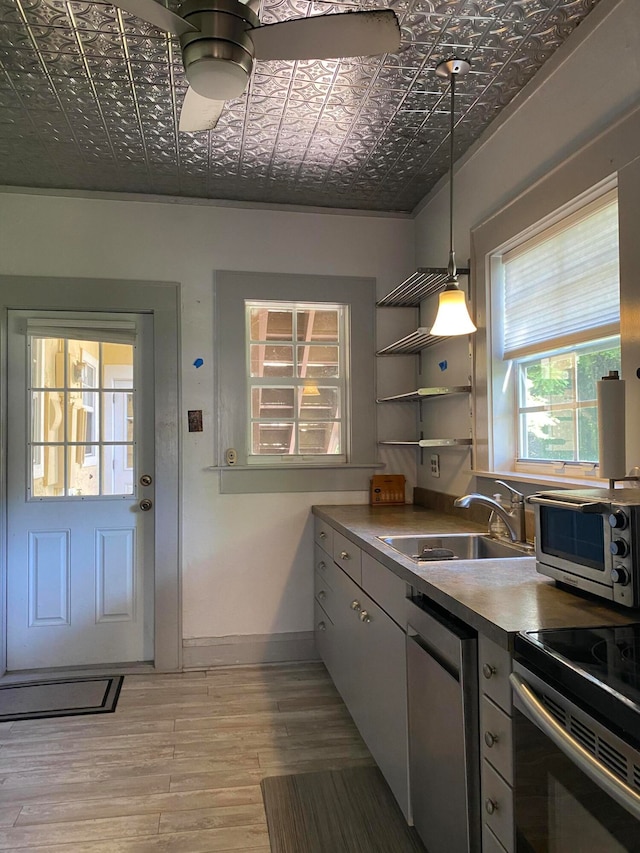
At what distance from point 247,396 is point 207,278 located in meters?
0.69

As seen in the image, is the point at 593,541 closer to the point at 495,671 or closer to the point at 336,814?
the point at 495,671

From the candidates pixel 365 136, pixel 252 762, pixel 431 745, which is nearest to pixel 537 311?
pixel 365 136

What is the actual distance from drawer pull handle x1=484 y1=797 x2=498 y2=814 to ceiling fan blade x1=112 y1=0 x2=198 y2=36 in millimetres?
1978

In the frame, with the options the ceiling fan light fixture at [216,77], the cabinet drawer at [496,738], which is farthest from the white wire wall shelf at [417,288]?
the cabinet drawer at [496,738]

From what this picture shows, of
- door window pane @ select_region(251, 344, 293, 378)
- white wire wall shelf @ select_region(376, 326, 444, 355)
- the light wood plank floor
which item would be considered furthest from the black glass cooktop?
door window pane @ select_region(251, 344, 293, 378)

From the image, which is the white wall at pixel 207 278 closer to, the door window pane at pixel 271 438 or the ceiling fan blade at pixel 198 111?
the door window pane at pixel 271 438

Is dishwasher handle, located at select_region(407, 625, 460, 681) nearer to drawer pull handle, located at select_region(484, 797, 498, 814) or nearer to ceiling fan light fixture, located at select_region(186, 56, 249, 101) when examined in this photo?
drawer pull handle, located at select_region(484, 797, 498, 814)

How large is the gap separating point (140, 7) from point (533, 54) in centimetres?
133

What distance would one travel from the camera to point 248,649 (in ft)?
10.6

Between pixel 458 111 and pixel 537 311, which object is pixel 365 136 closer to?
pixel 458 111

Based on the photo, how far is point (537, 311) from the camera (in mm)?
2221

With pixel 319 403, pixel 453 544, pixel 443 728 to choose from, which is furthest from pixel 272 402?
pixel 443 728

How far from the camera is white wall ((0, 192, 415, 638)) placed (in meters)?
3.11

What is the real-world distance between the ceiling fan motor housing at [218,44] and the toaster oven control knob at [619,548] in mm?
1511
